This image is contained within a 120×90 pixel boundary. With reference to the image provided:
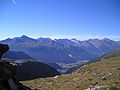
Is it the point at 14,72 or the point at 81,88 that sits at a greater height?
the point at 14,72

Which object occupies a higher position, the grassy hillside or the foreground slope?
the grassy hillside

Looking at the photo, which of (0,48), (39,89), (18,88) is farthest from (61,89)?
(0,48)

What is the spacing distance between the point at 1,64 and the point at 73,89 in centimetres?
920

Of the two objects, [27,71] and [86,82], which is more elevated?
[86,82]

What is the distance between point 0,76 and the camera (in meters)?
18.3

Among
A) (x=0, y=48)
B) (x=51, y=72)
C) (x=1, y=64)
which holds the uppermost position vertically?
(x=0, y=48)

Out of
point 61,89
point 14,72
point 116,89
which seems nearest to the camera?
point 116,89

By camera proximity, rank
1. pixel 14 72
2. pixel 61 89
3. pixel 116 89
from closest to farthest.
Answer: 1. pixel 116 89
2. pixel 14 72
3. pixel 61 89

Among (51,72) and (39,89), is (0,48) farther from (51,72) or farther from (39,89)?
(51,72)

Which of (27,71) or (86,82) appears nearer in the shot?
(86,82)

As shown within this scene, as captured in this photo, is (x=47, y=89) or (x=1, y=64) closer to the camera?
(x=1, y=64)

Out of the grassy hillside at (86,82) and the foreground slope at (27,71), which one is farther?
the foreground slope at (27,71)

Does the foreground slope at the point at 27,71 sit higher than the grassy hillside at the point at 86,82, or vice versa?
the grassy hillside at the point at 86,82

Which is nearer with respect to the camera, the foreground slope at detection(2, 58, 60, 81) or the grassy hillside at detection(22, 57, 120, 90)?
the grassy hillside at detection(22, 57, 120, 90)
